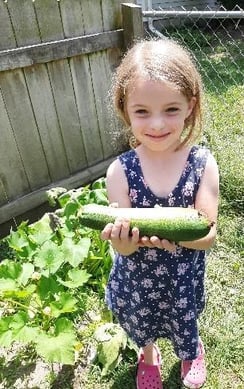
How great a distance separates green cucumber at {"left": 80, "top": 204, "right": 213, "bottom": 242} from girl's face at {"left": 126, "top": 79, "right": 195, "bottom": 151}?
0.87 ft

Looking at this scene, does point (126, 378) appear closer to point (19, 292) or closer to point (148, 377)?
point (148, 377)

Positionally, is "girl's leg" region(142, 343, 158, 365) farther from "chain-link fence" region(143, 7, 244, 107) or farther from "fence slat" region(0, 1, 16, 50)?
"chain-link fence" region(143, 7, 244, 107)

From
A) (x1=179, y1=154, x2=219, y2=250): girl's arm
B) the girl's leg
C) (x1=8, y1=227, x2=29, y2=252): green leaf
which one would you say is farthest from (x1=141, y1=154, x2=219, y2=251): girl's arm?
(x1=8, y1=227, x2=29, y2=252): green leaf

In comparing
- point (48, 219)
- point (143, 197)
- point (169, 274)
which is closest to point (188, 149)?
point (143, 197)

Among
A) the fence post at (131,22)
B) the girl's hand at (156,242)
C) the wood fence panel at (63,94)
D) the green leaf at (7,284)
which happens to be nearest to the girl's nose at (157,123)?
the girl's hand at (156,242)

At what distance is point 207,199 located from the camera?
67.3 inches

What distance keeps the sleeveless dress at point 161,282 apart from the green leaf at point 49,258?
1.79 ft

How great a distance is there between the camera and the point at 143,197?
1745 mm

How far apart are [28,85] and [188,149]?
80.2 inches

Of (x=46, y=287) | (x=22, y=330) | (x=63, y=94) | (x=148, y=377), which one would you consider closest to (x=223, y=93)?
(x=63, y=94)

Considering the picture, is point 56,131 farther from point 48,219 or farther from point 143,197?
point 143,197

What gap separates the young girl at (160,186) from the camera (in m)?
1.57

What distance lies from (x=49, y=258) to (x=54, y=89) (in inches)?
62.5

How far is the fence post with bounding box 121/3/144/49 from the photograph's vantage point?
11.9 ft
